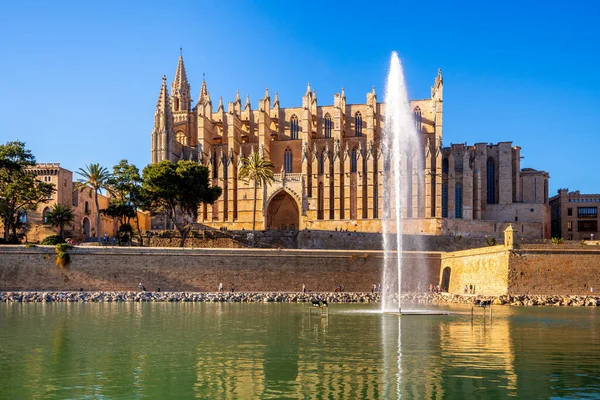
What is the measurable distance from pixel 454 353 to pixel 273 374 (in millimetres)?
5863

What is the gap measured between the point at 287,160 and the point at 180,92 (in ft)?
52.8

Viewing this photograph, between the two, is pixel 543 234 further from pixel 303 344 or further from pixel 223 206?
pixel 303 344

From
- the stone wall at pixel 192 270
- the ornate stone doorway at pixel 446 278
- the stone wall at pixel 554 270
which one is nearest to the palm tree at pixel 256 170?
the stone wall at pixel 192 270

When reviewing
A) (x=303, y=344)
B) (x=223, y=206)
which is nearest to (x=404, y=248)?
(x=223, y=206)

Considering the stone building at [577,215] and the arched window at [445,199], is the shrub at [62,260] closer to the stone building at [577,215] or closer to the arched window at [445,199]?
the arched window at [445,199]

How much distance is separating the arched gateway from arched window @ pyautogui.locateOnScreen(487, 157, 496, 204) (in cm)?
1909

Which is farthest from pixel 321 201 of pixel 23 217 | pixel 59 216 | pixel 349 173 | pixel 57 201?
pixel 23 217

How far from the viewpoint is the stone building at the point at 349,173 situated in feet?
215

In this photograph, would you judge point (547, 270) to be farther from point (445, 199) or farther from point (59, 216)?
point (59, 216)

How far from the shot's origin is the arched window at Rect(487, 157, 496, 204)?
70312mm

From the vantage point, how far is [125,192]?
5691cm

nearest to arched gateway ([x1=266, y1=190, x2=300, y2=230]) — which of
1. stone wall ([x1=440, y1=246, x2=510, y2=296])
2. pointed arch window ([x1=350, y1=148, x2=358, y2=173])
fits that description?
pointed arch window ([x1=350, y1=148, x2=358, y2=173])

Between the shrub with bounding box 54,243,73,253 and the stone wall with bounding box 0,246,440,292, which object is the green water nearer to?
the shrub with bounding box 54,243,73,253

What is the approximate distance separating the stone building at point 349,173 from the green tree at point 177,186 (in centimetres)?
1278
